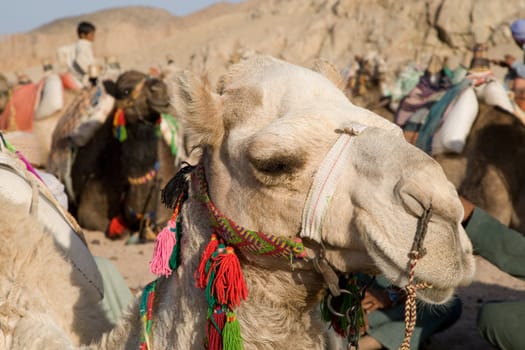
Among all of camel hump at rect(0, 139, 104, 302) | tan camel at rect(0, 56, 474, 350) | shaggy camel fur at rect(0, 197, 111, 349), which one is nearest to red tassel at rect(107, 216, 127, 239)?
camel hump at rect(0, 139, 104, 302)

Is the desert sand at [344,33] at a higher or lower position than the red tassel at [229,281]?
lower

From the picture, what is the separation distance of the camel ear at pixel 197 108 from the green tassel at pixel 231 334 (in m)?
0.44

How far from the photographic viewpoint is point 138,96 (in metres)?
6.51

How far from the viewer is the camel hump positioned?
2195 millimetres

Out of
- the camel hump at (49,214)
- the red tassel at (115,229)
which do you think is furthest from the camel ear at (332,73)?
the red tassel at (115,229)

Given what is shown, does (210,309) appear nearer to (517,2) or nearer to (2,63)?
(517,2)

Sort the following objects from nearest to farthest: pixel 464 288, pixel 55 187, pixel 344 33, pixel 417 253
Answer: pixel 417 253 → pixel 55 187 → pixel 464 288 → pixel 344 33

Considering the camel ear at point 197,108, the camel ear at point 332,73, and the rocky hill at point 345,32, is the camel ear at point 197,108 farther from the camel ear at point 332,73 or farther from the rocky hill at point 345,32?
the rocky hill at point 345,32

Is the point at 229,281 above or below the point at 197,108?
below

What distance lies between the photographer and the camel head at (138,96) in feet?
21.0

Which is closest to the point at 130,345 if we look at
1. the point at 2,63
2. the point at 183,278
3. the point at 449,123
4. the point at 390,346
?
the point at 183,278

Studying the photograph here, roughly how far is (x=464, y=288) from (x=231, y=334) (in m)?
4.35

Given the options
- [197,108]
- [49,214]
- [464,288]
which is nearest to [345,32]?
[464,288]

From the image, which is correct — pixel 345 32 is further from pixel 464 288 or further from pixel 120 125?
pixel 464 288
